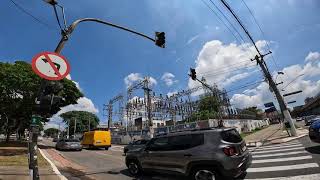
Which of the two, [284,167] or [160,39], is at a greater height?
[160,39]

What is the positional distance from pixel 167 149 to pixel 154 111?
6101 cm

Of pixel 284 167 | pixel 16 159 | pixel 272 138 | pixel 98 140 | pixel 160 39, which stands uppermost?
pixel 160 39

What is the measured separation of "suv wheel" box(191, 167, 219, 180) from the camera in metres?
8.22

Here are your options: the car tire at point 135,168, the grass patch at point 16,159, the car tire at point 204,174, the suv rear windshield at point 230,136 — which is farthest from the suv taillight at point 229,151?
the grass patch at point 16,159

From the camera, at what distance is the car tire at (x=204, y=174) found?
821cm

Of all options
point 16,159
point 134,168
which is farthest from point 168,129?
point 134,168

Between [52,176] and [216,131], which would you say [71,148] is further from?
[216,131]

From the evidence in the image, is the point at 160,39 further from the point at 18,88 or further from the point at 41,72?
the point at 18,88

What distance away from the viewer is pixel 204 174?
838cm

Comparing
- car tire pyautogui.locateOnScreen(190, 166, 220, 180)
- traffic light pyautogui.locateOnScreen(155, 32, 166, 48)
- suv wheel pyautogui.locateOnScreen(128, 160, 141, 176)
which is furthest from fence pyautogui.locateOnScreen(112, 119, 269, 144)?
car tire pyautogui.locateOnScreen(190, 166, 220, 180)

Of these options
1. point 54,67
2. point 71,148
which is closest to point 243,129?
point 71,148

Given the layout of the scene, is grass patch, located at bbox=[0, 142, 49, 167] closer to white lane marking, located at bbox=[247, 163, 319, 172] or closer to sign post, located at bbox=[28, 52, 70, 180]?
sign post, located at bbox=[28, 52, 70, 180]

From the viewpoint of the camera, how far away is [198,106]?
76812mm

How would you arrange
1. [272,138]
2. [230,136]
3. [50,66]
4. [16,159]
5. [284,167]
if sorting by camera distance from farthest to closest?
[272,138]
[16,159]
[284,167]
[230,136]
[50,66]
